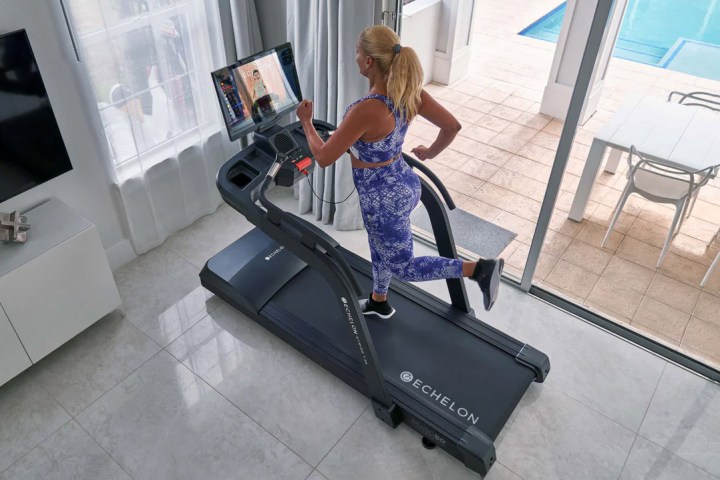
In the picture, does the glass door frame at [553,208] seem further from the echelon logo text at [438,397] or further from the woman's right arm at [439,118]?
the echelon logo text at [438,397]

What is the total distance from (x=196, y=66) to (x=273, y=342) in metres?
1.62

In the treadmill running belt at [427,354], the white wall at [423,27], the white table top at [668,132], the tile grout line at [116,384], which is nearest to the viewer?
the treadmill running belt at [427,354]

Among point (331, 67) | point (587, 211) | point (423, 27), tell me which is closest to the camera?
point (331, 67)

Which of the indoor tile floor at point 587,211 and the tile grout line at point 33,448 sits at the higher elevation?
the indoor tile floor at point 587,211

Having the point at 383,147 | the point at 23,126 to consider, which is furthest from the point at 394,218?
the point at 23,126

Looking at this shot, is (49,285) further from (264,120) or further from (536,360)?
(536,360)

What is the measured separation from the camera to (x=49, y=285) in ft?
8.86

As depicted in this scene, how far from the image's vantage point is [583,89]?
8.46 feet

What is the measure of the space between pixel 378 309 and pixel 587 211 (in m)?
1.90

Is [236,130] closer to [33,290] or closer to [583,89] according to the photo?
[33,290]

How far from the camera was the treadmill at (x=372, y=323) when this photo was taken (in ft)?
7.97

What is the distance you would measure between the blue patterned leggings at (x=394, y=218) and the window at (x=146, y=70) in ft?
4.54

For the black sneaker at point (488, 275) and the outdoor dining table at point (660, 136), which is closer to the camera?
the black sneaker at point (488, 275)

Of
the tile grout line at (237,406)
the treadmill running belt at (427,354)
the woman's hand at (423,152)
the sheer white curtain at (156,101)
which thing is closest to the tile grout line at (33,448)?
the tile grout line at (237,406)
